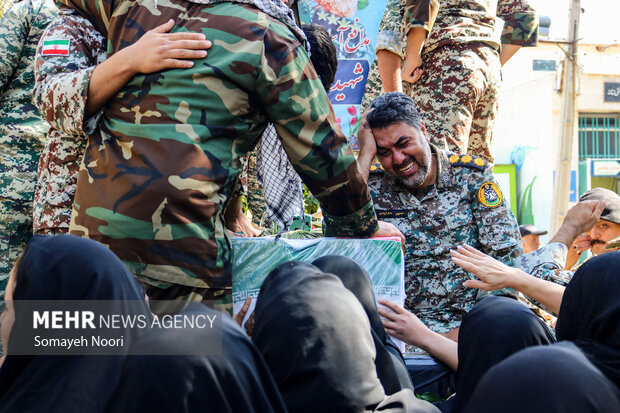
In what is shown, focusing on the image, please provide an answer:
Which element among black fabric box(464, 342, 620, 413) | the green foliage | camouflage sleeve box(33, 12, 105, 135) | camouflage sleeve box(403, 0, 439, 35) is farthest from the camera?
the green foliage

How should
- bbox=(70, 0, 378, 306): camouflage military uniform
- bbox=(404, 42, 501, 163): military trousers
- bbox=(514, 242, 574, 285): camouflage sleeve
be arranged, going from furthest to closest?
bbox=(404, 42, 501, 163): military trousers
bbox=(514, 242, 574, 285): camouflage sleeve
bbox=(70, 0, 378, 306): camouflage military uniform

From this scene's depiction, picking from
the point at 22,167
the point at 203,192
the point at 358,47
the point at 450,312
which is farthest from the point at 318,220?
the point at 203,192

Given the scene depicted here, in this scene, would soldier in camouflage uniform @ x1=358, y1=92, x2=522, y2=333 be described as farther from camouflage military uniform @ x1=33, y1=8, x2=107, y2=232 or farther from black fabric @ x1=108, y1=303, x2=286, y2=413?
black fabric @ x1=108, y1=303, x2=286, y2=413

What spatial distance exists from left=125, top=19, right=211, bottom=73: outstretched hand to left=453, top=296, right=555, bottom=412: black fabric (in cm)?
108

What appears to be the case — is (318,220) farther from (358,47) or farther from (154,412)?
(154,412)

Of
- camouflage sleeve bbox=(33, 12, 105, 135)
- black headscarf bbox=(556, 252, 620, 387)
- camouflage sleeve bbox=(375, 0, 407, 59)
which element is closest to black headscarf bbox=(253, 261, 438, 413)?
black headscarf bbox=(556, 252, 620, 387)

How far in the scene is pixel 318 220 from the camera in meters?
4.13

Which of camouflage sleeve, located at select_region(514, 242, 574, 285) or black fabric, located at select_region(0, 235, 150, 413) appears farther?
camouflage sleeve, located at select_region(514, 242, 574, 285)

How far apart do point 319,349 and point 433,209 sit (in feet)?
6.01

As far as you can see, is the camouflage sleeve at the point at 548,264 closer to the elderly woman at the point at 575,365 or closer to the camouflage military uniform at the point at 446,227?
the camouflage military uniform at the point at 446,227

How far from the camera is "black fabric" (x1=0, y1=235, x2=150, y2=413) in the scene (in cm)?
116

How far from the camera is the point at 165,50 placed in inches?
70.8

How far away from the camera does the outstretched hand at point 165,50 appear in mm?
1798

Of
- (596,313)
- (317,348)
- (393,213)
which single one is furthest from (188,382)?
(393,213)
